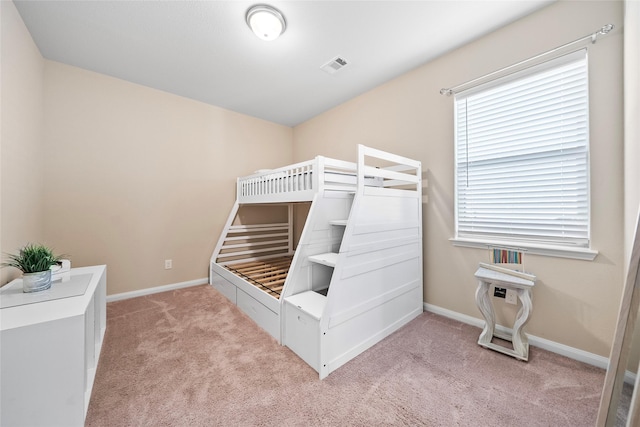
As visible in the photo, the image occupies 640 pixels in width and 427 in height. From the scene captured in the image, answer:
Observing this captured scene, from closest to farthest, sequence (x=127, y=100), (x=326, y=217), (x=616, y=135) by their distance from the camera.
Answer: (x=616, y=135), (x=326, y=217), (x=127, y=100)

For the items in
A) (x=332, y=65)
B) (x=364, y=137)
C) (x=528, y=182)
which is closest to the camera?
(x=528, y=182)

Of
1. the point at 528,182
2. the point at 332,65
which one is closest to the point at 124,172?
the point at 332,65

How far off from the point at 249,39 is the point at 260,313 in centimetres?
228

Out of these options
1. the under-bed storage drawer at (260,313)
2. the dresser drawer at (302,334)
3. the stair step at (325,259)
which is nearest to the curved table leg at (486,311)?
the stair step at (325,259)

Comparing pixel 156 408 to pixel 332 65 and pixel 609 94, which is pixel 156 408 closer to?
pixel 332 65

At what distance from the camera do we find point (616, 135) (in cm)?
151

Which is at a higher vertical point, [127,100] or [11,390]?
[127,100]

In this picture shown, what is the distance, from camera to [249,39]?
6.59 feet

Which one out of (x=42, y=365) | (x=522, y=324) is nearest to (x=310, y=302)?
(x=42, y=365)

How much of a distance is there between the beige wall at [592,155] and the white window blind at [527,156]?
7 cm

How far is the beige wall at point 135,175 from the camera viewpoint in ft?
7.86

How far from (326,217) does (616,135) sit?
6.28 feet

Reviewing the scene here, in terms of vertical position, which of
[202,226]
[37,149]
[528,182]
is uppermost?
[37,149]

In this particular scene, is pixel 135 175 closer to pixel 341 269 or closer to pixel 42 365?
pixel 42 365
